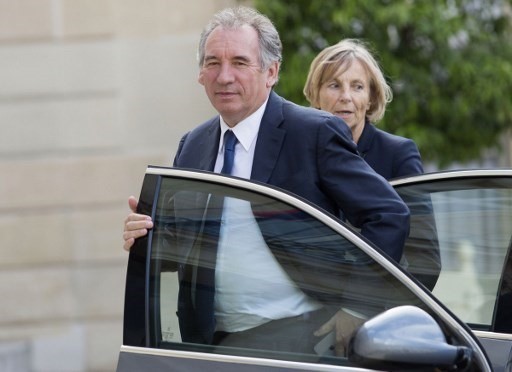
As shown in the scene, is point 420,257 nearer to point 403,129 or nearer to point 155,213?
point 155,213

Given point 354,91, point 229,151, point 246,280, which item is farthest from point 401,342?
point 354,91

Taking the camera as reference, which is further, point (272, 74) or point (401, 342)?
point (272, 74)

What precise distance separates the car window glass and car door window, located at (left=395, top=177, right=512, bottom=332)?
73 centimetres

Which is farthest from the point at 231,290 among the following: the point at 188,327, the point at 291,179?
the point at 291,179

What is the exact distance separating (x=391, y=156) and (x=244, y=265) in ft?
5.07

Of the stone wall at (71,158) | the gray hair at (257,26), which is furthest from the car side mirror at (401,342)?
the stone wall at (71,158)

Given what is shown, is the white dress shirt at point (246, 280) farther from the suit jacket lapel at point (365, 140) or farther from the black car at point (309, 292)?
the suit jacket lapel at point (365, 140)

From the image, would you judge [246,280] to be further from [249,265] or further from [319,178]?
[319,178]

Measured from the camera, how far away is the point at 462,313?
141 inches

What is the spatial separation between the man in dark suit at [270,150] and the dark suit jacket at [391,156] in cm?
98

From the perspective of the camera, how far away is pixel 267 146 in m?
3.23

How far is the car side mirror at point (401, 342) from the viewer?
2.63 meters

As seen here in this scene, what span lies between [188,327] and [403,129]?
215 inches

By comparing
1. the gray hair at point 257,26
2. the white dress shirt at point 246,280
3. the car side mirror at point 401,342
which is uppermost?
the gray hair at point 257,26
